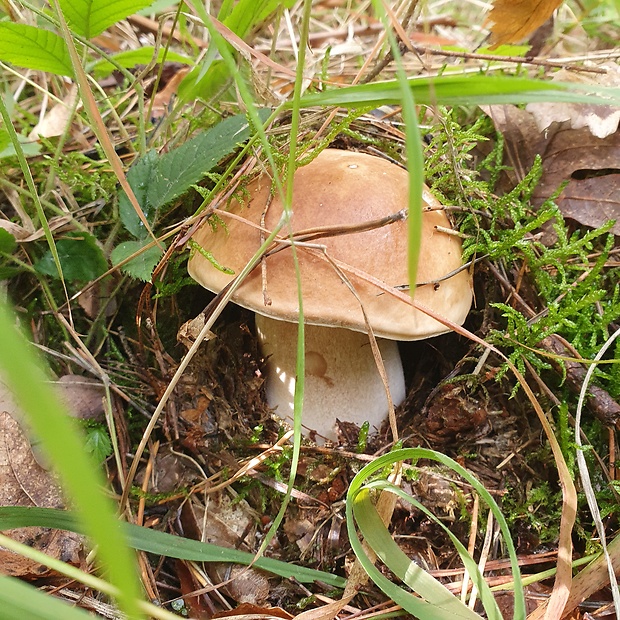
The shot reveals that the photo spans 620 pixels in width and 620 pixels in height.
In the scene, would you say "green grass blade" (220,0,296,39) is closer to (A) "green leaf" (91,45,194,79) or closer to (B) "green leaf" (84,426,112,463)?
(A) "green leaf" (91,45,194,79)

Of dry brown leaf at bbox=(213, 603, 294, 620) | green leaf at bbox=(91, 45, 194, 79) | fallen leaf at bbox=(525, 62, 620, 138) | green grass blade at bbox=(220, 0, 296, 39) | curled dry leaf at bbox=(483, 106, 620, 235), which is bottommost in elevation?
dry brown leaf at bbox=(213, 603, 294, 620)

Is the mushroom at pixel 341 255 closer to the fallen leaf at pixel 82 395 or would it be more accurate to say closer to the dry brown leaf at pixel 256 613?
the fallen leaf at pixel 82 395

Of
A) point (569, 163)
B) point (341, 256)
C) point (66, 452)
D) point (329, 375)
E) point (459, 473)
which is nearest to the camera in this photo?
point (66, 452)

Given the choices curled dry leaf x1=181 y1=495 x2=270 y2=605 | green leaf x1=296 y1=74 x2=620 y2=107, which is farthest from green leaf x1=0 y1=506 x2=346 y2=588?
green leaf x1=296 y1=74 x2=620 y2=107

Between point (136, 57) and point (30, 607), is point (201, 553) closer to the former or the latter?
point (30, 607)

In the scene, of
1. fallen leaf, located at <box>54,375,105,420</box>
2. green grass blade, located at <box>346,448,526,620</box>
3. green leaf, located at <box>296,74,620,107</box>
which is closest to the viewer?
green leaf, located at <box>296,74,620,107</box>

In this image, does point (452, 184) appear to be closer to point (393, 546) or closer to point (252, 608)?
point (393, 546)

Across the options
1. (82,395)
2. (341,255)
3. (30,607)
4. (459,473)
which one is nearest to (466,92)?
(341,255)
